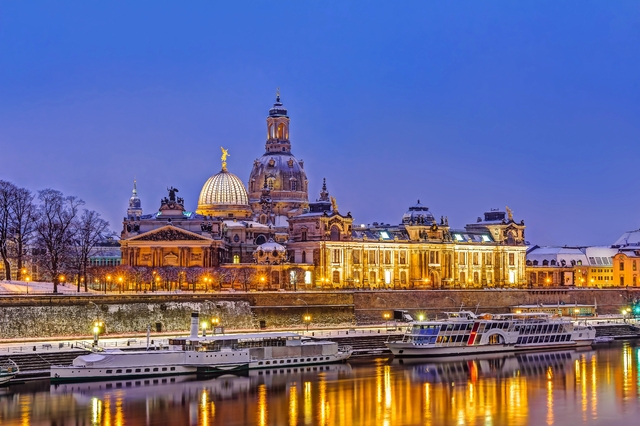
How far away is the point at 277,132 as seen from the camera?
167 metres

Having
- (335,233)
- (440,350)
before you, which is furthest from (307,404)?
(335,233)

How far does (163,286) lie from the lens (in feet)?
396

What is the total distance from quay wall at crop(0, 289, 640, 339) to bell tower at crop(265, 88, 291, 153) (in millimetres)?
47748

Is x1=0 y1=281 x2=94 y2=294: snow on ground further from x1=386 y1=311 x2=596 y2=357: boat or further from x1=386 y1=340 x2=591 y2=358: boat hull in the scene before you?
x1=386 y1=311 x2=596 y2=357: boat

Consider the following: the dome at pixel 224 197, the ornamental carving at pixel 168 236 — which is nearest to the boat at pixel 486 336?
the ornamental carving at pixel 168 236

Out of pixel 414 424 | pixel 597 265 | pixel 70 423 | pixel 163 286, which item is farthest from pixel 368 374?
pixel 597 265

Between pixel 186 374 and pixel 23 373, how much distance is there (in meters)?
10.9

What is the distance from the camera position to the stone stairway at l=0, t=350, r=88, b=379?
72.4 m

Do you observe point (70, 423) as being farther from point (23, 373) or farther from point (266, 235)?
point (266, 235)

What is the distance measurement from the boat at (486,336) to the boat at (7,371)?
30.4m

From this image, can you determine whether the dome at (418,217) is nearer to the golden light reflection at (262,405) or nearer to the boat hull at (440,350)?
the boat hull at (440,350)

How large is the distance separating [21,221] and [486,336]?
4637cm

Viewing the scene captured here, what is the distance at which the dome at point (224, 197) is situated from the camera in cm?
15150

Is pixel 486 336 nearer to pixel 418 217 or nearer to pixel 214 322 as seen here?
pixel 214 322
